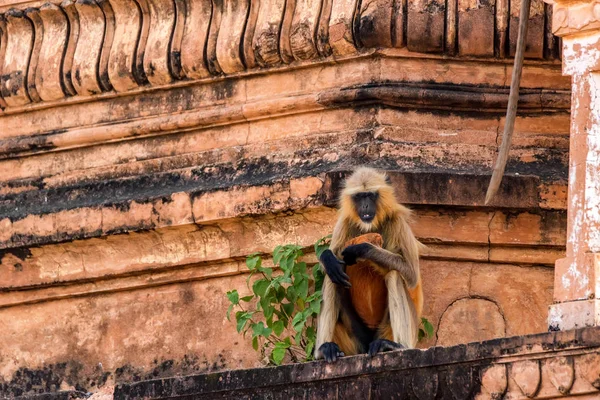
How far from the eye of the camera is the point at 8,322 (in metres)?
10.4

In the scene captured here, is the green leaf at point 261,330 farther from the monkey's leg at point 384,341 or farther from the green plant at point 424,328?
the green plant at point 424,328

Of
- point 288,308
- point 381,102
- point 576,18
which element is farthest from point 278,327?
point 576,18

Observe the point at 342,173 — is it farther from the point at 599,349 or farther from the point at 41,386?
the point at 599,349

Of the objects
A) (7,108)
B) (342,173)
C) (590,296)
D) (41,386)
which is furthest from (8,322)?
(590,296)

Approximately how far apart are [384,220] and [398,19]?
1181 millimetres

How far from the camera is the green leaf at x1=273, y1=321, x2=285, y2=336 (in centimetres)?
928

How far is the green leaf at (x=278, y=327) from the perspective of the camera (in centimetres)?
928

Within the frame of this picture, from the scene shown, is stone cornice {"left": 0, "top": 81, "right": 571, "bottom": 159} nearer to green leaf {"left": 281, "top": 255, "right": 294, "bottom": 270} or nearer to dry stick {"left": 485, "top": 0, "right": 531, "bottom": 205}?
green leaf {"left": 281, "top": 255, "right": 294, "bottom": 270}

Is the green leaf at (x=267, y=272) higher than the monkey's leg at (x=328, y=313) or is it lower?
higher

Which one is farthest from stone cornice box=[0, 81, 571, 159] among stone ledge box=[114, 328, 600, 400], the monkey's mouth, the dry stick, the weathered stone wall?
stone ledge box=[114, 328, 600, 400]

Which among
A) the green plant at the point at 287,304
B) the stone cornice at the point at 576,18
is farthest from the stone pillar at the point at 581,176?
the green plant at the point at 287,304

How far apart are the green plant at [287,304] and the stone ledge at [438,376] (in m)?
1.14

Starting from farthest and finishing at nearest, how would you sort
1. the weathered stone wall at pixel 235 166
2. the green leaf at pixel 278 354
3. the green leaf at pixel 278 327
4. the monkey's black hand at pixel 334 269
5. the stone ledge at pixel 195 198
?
the weathered stone wall at pixel 235 166
the stone ledge at pixel 195 198
the green leaf at pixel 278 327
the green leaf at pixel 278 354
the monkey's black hand at pixel 334 269

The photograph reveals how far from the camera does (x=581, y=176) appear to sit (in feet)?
25.0
